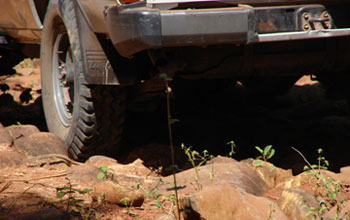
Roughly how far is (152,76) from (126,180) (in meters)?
0.69

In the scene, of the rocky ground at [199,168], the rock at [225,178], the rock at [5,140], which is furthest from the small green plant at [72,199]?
the rock at [5,140]

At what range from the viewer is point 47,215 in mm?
2549

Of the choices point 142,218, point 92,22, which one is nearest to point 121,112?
point 92,22

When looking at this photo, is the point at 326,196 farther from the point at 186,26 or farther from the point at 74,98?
the point at 74,98

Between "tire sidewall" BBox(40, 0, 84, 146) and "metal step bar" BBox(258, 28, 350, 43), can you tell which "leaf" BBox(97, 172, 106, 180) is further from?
"metal step bar" BBox(258, 28, 350, 43)

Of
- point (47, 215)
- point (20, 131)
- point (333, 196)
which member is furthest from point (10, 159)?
point (333, 196)

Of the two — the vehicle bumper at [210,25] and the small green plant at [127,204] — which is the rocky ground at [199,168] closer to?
the small green plant at [127,204]

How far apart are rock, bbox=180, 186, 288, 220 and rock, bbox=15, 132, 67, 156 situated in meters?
1.70

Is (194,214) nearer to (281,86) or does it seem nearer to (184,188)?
(184,188)

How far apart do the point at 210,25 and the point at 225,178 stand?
796mm

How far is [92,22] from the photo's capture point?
12.0 ft

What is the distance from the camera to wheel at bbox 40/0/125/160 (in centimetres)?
385

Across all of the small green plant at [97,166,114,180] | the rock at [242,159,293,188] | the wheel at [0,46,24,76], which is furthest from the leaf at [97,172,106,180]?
the wheel at [0,46,24,76]

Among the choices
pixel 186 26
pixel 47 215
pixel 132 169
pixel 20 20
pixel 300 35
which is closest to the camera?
pixel 47 215
